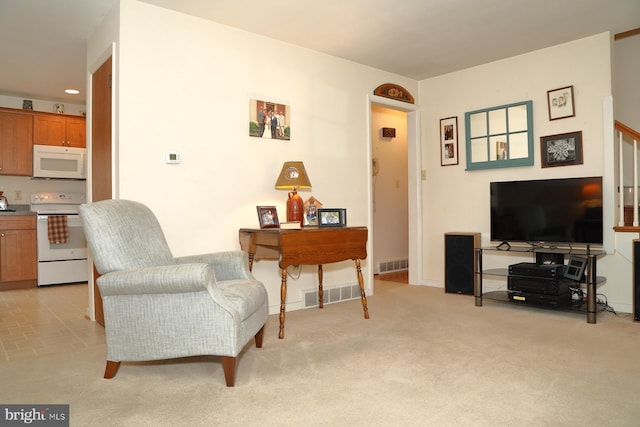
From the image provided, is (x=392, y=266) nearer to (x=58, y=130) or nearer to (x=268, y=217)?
(x=268, y=217)

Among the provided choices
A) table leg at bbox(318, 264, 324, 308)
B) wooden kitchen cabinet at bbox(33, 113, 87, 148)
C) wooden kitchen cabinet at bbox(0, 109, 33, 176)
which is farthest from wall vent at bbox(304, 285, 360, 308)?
wooden kitchen cabinet at bbox(0, 109, 33, 176)

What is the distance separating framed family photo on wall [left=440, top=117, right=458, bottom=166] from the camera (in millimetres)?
4637

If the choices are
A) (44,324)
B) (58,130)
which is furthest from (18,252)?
(44,324)

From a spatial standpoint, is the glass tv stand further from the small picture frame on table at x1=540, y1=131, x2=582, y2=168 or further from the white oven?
the white oven

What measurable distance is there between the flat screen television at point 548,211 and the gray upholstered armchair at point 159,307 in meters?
2.64

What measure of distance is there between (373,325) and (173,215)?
1653 mm

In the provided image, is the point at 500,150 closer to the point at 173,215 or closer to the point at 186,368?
the point at 173,215

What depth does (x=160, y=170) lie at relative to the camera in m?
3.06

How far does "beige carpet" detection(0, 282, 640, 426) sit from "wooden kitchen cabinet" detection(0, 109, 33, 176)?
3694 mm

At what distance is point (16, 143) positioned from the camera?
5.26 m

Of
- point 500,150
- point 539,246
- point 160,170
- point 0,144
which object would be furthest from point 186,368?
point 0,144

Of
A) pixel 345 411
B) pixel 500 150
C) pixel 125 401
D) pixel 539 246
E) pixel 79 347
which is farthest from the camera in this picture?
pixel 500 150

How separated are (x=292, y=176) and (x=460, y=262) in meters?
1.96

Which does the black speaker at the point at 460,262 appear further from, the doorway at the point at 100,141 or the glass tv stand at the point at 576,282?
the doorway at the point at 100,141
